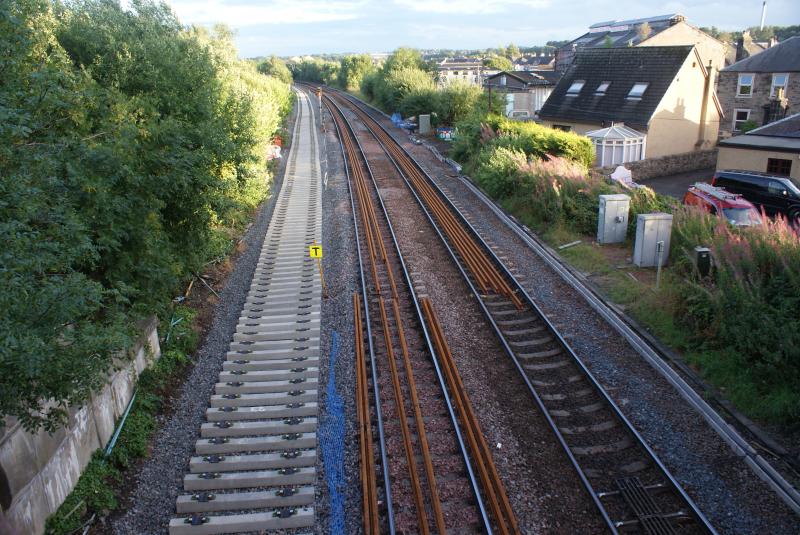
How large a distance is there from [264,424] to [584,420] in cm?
444

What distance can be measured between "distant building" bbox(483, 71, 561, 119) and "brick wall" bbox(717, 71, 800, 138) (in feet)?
33.8

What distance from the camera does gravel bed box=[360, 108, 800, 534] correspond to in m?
6.48

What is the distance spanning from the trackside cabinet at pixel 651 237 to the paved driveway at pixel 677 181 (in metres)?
10.5

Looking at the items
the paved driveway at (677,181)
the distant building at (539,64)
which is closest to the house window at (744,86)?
the paved driveway at (677,181)

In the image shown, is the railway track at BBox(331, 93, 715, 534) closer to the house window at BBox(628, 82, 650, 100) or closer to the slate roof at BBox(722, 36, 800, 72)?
the house window at BBox(628, 82, 650, 100)

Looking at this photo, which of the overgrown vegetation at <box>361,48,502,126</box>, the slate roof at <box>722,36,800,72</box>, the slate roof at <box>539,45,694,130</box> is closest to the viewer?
the slate roof at <box>539,45,694,130</box>

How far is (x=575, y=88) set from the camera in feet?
104

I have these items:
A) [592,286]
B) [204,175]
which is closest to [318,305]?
[204,175]

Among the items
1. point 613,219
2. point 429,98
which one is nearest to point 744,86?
point 429,98

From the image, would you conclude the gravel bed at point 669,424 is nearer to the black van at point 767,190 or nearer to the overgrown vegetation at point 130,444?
the overgrown vegetation at point 130,444

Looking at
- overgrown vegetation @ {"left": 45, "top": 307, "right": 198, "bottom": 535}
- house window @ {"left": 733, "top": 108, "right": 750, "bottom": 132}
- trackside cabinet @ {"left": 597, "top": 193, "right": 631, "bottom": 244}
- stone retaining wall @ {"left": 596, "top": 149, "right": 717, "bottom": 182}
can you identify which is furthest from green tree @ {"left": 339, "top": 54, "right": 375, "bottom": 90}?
overgrown vegetation @ {"left": 45, "top": 307, "right": 198, "bottom": 535}

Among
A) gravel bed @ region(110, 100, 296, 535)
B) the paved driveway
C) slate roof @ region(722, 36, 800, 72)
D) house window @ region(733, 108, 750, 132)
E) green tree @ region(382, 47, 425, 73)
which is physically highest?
green tree @ region(382, 47, 425, 73)

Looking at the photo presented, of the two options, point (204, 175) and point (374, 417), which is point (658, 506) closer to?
point (374, 417)

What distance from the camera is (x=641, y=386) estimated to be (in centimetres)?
889
